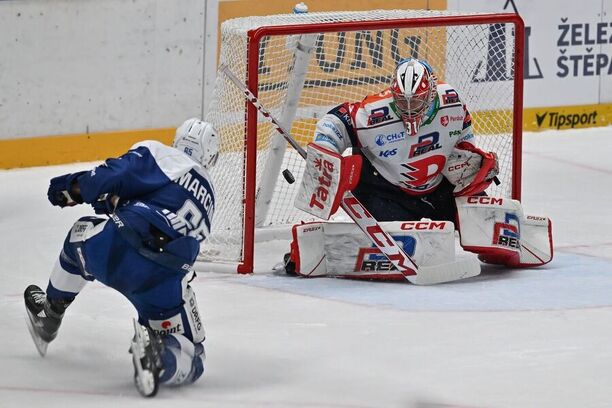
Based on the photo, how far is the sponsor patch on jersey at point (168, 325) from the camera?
4.68 m

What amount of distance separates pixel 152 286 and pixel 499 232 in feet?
6.93

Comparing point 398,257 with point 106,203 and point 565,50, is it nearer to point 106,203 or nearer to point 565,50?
point 106,203

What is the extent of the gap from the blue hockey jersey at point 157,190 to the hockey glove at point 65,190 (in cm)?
6

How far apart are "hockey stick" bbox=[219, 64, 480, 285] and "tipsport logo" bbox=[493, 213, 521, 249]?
6.2 inches

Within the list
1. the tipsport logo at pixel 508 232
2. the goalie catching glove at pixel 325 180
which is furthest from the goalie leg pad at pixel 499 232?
the goalie catching glove at pixel 325 180

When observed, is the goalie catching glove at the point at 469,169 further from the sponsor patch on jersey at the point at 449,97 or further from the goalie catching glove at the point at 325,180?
the goalie catching glove at the point at 325,180

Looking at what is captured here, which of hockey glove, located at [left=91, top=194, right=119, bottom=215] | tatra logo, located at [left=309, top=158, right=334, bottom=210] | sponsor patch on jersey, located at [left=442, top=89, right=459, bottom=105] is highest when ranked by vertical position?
sponsor patch on jersey, located at [left=442, top=89, right=459, bottom=105]

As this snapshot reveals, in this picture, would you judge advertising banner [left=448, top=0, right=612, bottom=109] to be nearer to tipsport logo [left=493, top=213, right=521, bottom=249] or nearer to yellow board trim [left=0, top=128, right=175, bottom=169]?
yellow board trim [left=0, top=128, right=175, bottom=169]

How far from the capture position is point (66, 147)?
836cm

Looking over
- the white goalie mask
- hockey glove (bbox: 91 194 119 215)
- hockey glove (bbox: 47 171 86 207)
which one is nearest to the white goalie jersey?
the white goalie mask

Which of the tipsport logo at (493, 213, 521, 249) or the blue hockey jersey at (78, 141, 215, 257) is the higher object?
the blue hockey jersey at (78, 141, 215, 257)

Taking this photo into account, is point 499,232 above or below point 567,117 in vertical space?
below

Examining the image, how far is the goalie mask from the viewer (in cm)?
612

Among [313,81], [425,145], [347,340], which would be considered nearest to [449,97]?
[425,145]
